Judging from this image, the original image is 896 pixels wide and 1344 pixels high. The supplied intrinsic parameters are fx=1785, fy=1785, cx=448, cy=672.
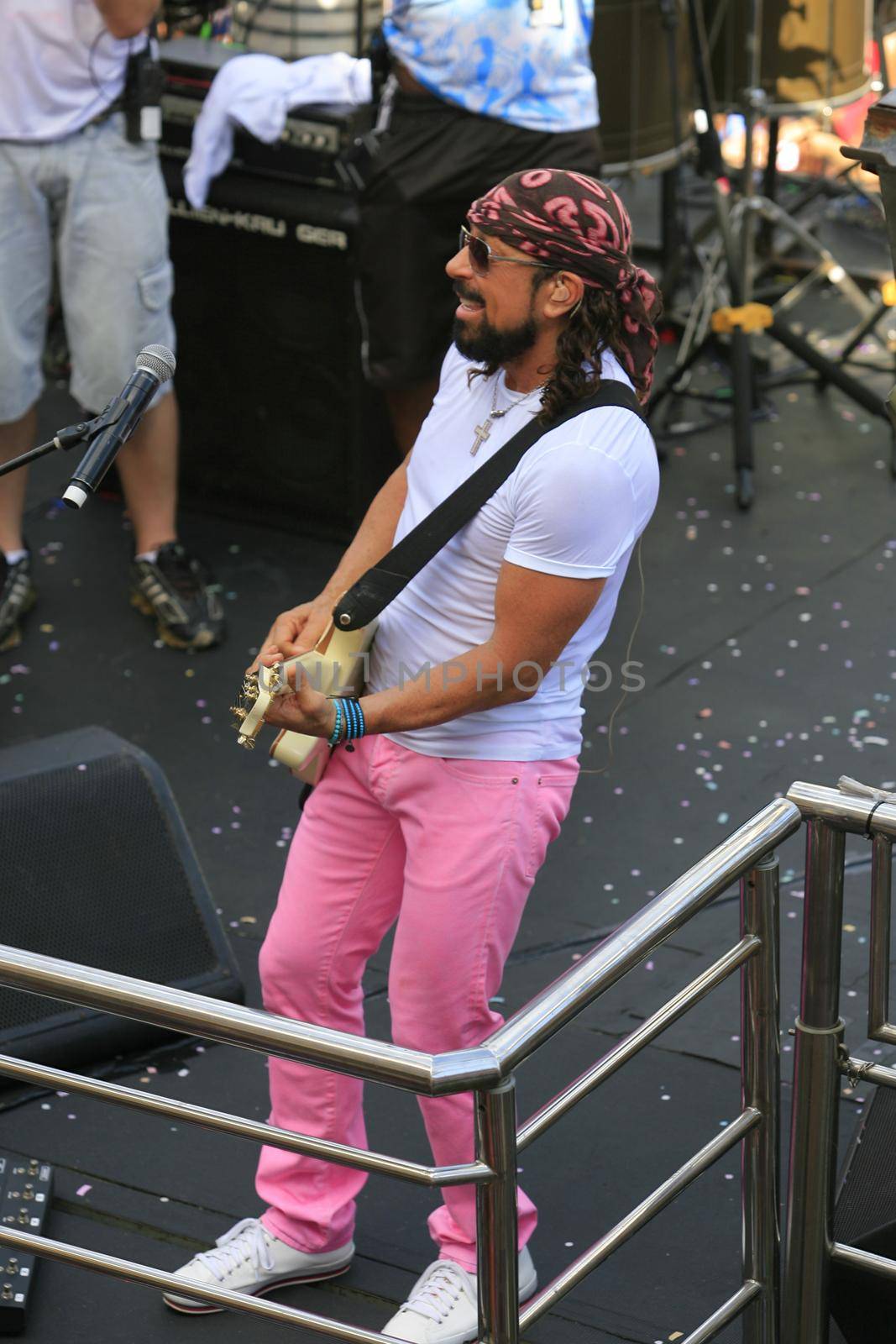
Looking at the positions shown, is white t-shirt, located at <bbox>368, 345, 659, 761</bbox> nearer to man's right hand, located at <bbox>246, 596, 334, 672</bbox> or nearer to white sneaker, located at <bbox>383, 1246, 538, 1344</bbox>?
man's right hand, located at <bbox>246, 596, 334, 672</bbox>

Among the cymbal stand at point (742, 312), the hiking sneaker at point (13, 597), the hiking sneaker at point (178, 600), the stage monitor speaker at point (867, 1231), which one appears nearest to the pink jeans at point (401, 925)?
the stage monitor speaker at point (867, 1231)

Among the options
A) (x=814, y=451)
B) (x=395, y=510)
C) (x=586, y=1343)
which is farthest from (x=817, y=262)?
(x=586, y=1343)

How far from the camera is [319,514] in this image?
542 centimetres

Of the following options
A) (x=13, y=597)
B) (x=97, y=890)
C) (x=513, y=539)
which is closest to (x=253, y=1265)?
(x=97, y=890)

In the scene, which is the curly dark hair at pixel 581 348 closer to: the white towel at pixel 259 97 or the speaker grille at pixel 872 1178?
the speaker grille at pixel 872 1178

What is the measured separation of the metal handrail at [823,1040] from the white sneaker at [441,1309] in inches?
18.8

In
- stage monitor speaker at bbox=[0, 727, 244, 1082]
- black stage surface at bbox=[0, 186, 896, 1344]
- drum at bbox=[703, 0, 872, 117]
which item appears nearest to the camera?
black stage surface at bbox=[0, 186, 896, 1344]

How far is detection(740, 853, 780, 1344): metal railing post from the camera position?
7.35ft

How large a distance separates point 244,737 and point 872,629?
2.76 metres

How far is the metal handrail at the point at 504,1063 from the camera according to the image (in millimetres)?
1851

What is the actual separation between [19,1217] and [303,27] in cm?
386

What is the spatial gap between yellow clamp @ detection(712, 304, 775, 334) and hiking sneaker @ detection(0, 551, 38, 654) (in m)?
2.27

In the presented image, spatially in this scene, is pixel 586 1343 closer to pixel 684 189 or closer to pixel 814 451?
pixel 814 451

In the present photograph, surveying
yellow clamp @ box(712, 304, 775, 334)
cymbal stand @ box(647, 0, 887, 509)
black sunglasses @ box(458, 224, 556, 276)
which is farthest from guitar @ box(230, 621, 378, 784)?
yellow clamp @ box(712, 304, 775, 334)
